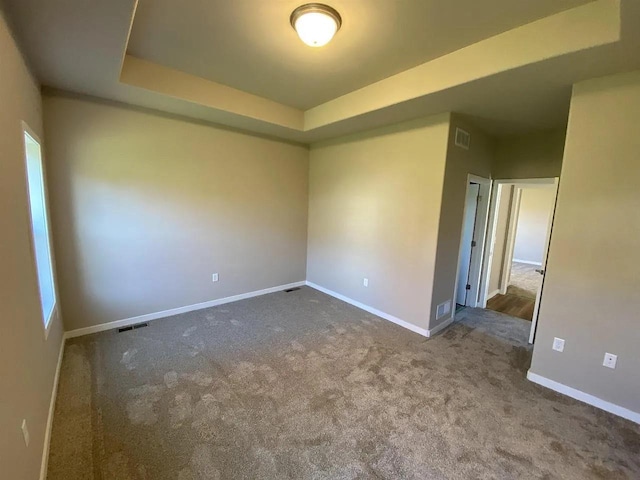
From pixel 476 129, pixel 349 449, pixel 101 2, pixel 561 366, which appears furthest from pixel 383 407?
pixel 476 129

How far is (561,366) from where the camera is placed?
248 centimetres

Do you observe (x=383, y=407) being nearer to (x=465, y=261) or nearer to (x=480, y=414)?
(x=480, y=414)

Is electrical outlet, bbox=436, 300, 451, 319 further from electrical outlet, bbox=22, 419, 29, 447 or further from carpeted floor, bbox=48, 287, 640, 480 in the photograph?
electrical outlet, bbox=22, 419, 29, 447

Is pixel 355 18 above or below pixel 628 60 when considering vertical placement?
above

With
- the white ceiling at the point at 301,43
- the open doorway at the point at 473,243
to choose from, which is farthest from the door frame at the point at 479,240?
the white ceiling at the point at 301,43

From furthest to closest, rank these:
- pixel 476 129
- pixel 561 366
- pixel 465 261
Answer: pixel 465 261, pixel 476 129, pixel 561 366

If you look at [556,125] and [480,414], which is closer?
[480,414]

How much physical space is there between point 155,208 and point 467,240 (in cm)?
460

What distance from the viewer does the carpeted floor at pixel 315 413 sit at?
1.73m

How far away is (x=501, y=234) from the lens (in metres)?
4.88

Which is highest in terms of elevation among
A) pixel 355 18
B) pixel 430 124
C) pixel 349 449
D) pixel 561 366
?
pixel 355 18

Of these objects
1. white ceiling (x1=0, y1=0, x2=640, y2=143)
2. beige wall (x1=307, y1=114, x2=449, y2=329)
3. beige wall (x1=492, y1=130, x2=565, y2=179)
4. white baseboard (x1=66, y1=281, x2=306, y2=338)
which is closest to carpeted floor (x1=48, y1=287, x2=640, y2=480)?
white baseboard (x1=66, y1=281, x2=306, y2=338)

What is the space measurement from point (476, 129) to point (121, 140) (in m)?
4.29

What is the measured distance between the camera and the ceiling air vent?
3281mm
